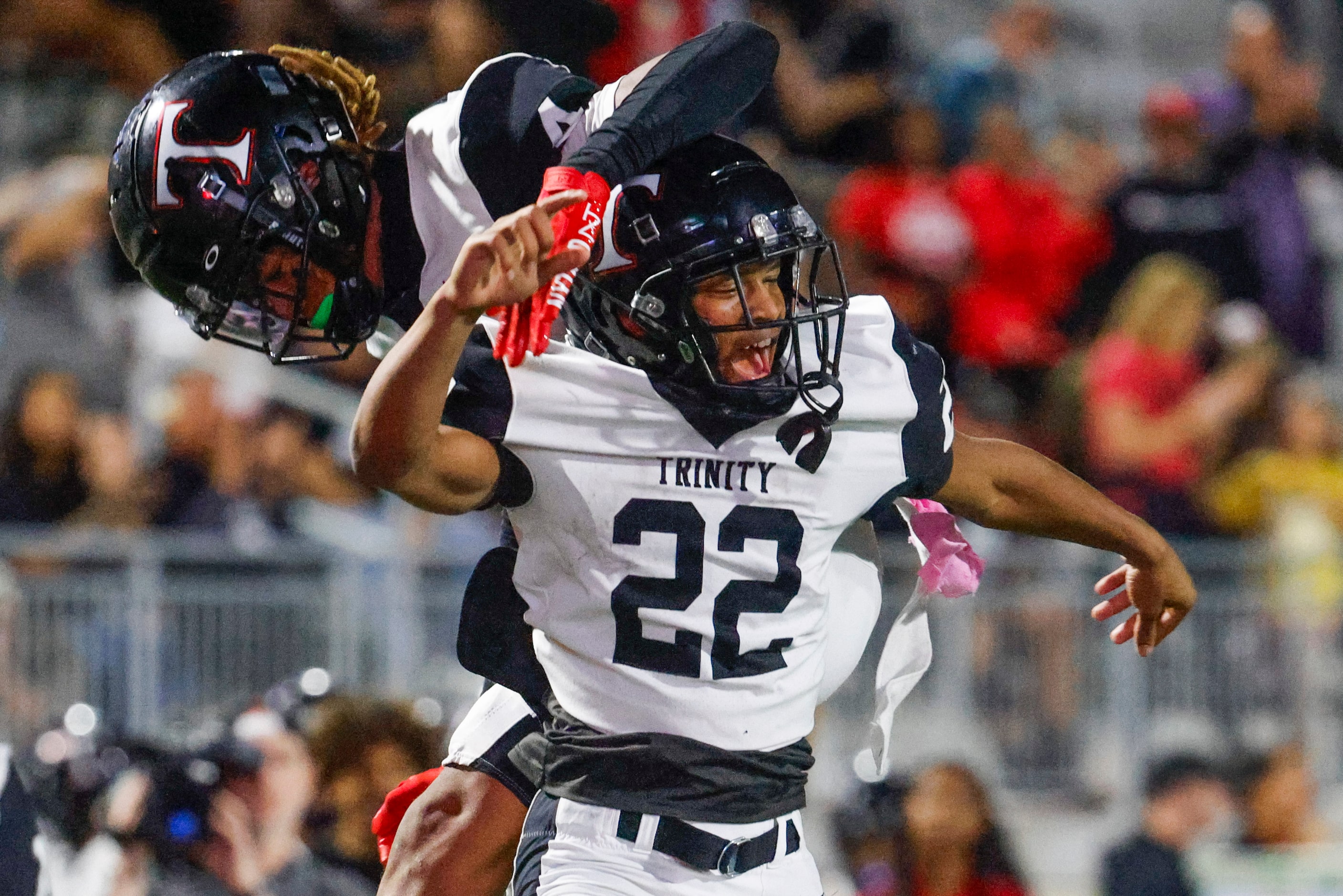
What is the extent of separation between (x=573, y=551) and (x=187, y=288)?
912 mm

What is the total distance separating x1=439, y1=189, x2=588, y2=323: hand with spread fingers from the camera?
2.45 metres

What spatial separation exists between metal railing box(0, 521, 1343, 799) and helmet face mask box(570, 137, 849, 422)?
3.21m

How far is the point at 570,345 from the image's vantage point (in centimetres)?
298

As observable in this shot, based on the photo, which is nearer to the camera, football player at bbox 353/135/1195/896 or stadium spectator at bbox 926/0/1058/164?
football player at bbox 353/135/1195/896

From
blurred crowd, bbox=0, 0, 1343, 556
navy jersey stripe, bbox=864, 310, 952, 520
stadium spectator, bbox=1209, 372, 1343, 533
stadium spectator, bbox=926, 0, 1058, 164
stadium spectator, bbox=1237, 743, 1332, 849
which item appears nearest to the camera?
navy jersey stripe, bbox=864, 310, 952, 520

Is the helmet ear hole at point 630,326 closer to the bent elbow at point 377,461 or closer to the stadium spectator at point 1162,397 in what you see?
the bent elbow at point 377,461

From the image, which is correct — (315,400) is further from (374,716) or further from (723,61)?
(723,61)

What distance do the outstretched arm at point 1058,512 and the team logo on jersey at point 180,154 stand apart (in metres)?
1.31

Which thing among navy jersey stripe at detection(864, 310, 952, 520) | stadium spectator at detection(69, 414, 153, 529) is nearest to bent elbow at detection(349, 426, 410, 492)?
navy jersey stripe at detection(864, 310, 952, 520)

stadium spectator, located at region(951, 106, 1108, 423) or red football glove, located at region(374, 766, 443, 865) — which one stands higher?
red football glove, located at region(374, 766, 443, 865)

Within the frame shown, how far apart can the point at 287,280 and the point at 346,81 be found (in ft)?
1.50

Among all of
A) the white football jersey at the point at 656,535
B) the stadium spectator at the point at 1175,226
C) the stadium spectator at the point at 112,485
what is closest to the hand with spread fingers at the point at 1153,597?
the white football jersey at the point at 656,535

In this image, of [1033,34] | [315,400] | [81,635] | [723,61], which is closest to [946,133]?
[1033,34]

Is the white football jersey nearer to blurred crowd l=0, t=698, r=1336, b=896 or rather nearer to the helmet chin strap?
the helmet chin strap
